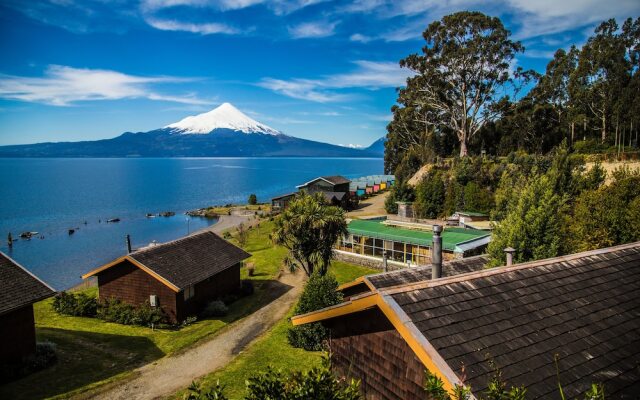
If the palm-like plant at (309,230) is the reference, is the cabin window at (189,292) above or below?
below

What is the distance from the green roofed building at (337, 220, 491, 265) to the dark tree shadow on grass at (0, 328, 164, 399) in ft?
54.8

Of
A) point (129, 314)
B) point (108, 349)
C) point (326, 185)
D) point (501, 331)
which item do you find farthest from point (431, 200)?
point (501, 331)

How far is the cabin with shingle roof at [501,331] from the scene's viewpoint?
23.0ft

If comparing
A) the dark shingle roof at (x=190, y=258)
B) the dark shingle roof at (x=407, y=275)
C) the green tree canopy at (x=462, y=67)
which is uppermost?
the green tree canopy at (x=462, y=67)

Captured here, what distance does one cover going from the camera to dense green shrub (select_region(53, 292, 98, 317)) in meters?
26.2

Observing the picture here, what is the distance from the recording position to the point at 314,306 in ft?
69.7

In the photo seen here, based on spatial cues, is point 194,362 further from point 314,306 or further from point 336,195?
point 336,195

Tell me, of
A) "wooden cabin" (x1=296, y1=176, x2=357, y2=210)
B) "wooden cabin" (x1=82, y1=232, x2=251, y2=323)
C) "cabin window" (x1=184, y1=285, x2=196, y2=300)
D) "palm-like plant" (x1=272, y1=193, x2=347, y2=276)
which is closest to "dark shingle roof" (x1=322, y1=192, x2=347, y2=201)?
"wooden cabin" (x1=296, y1=176, x2=357, y2=210)

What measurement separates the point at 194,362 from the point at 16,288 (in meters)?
8.78

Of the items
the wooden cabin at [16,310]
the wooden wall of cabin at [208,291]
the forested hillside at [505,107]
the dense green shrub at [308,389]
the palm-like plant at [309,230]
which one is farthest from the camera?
the forested hillside at [505,107]

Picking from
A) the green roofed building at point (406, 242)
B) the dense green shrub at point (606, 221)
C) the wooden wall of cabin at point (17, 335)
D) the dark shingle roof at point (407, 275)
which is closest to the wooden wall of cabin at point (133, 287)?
the wooden wall of cabin at point (17, 335)

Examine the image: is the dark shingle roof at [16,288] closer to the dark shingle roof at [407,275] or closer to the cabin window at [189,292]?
the cabin window at [189,292]

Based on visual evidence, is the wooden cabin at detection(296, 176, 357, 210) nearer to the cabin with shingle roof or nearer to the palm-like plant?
the palm-like plant

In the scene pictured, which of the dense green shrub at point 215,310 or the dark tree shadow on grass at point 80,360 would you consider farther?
the dense green shrub at point 215,310
